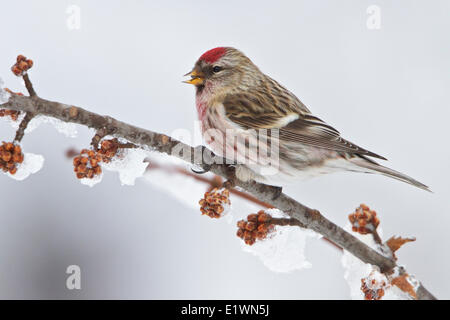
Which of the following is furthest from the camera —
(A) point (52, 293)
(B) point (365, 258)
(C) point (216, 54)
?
(A) point (52, 293)

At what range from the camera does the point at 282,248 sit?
4.89 ft

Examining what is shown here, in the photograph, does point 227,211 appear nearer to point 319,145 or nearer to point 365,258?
point 365,258

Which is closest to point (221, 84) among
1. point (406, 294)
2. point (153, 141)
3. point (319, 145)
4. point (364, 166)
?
point (319, 145)

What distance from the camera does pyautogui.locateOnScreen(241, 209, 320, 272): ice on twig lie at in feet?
4.81

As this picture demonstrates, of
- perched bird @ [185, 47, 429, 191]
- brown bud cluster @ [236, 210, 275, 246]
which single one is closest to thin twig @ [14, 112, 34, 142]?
brown bud cluster @ [236, 210, 275, 246]

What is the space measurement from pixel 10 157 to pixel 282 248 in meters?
0.81

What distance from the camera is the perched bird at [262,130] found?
74.1 inches

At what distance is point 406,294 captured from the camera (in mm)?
1382

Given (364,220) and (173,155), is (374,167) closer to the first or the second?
(364,220)

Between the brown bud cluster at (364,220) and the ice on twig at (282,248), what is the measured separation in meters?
0.14

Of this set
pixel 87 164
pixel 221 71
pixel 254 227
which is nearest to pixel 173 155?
pixel 87 164

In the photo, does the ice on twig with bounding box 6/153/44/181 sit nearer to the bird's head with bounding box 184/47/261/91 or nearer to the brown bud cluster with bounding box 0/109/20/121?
the brown bud cluster with bounding box 0/109/20/121
